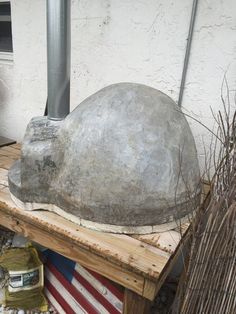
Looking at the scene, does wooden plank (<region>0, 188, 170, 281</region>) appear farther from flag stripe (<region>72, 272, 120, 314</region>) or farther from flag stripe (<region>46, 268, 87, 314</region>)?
flag stripe (<region>46, 268, 87, 314</region>)

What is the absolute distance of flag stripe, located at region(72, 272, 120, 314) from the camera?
1188mm

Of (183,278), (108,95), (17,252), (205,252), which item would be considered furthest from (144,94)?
(17,252)

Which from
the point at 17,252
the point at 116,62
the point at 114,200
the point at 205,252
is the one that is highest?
the point at 116,62

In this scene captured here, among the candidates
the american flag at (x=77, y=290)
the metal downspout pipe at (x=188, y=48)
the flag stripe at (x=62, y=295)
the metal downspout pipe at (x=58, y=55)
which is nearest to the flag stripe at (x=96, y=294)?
the american flag at (x=77, y=290)

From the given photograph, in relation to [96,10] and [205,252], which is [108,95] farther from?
[96,10]

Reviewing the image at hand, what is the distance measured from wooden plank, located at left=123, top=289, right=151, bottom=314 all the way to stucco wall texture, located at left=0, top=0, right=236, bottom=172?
806 millimetres

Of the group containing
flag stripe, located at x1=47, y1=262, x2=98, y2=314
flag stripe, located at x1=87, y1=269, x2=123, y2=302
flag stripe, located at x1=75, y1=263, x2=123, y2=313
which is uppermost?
flag stripe, located at x1=87, y1=269, x2=123, y2=302

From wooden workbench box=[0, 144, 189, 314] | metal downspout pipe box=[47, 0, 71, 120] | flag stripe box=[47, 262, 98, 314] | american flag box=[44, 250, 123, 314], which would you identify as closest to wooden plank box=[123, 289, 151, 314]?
wooden workbench box=[0, 144, 189, 314]

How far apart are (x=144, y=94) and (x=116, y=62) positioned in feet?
2.12

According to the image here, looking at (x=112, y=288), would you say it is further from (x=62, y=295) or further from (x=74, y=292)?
(x=62, y=295)

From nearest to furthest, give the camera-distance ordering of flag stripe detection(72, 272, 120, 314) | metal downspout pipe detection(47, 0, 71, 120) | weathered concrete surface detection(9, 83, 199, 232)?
weathered concrete surface detection(9, 83, 199, 232) < metal downspout pipe detection(47, 0, 71, 120) < flag stripe detection(72, 272, 120, 314)

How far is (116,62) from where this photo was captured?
155 cm

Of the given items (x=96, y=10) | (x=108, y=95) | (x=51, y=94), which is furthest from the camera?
(x=96, y=10)

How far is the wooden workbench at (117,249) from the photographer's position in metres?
0.85
